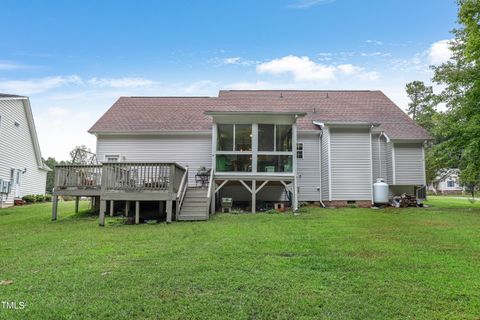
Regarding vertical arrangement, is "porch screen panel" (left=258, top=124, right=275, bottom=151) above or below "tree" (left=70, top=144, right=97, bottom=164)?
above

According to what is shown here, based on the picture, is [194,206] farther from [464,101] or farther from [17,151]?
[17,151]

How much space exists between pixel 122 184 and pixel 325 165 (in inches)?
343

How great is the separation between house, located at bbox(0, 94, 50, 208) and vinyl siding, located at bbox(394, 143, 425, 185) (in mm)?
19221

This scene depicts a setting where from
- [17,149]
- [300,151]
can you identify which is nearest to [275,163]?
[300,151]

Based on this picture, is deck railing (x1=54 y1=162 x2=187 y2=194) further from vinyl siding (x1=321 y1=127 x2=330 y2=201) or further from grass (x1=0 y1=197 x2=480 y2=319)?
vinyl siding (x1=321 y1=127 x2=330 y2=201)

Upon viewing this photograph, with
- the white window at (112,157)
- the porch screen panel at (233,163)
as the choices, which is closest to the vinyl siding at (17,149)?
the white window at (112,157)

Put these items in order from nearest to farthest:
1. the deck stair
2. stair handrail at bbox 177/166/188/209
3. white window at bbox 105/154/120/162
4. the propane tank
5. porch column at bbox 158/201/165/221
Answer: the deck stair
stair handrail at bbox 177/166/188/209
porch column at bbox 158/201/165/221
the propane tank
white window at bbox 105/154/120/162

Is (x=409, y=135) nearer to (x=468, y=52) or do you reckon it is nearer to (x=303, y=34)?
(x=468, y=52)

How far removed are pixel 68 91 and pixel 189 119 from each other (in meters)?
10.1

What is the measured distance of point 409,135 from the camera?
48.0 feet

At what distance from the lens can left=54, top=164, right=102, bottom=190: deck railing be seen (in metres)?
10.1

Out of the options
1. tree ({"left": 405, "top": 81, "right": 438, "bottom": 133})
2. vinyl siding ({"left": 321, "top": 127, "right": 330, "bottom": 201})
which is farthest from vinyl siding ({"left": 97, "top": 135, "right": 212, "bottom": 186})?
tree ({"left": 405, "top": 81, "right": 438, "bottom": 133})

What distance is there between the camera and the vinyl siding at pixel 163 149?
47.4 feet

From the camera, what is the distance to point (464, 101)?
13.7 m
